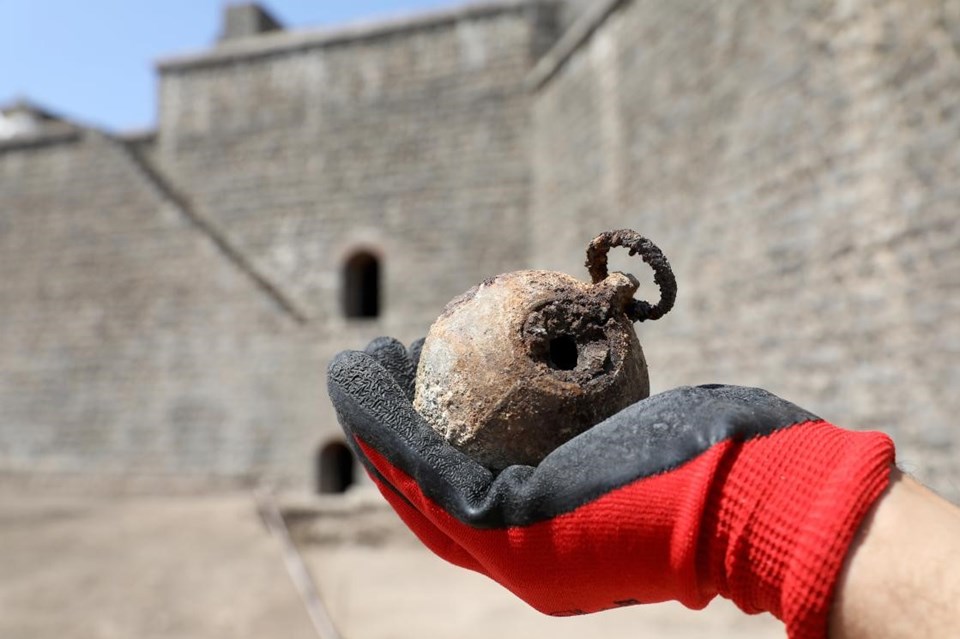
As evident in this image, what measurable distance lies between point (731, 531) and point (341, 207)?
11.9 m

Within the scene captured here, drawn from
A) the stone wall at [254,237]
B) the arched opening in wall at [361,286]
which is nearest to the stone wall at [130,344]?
the stone wall at [254,237]

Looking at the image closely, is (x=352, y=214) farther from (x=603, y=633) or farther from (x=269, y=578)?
(x=603, y=633)

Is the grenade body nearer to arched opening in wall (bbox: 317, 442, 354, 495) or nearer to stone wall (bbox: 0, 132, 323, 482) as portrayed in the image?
stone wall (bbox: 0, 132, 323, 482)

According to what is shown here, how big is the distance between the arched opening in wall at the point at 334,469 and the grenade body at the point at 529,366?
9.99 meters

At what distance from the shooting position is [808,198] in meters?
5.31

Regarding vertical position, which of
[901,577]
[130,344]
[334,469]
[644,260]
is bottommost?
[334,469]

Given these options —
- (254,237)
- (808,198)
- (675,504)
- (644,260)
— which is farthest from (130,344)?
(675,504)

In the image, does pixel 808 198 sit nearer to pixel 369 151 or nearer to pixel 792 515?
pixel 792 515

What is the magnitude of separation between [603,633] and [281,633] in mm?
2380

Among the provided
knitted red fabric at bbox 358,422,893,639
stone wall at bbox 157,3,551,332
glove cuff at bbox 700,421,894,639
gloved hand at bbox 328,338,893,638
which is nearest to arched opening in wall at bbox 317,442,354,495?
stone wall at bbox 157,3,551,332

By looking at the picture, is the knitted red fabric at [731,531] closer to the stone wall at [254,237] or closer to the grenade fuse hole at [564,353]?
the grenade fuse hole at [564,353]

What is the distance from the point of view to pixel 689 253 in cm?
695

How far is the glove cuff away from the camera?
38.0 inches

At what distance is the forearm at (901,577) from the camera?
920mm
